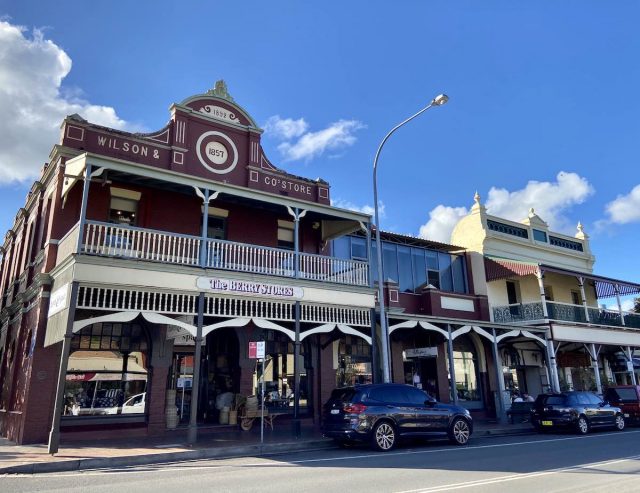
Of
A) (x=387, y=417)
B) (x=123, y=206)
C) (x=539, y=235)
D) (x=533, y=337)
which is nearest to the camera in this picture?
(x=387, y=417)

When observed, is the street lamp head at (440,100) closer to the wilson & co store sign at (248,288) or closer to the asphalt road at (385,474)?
the wilson & co store sign at (248,288)

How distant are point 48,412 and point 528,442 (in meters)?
12.5

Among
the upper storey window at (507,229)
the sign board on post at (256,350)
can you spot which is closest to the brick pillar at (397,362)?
the sign board on post at (256,350)

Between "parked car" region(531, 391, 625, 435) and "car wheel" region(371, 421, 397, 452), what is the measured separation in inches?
301

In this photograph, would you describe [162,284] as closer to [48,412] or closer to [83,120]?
[48,412]

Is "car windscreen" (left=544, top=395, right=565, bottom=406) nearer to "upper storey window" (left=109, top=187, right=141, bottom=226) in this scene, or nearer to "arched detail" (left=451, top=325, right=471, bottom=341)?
"arched detail" (left=451, top=325, right=471, bottom=341)

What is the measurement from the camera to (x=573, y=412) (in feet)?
55.8

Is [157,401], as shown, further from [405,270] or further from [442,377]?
[405,270]

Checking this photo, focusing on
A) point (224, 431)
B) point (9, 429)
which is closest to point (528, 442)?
point (224, 431)

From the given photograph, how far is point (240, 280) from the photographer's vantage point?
14422mm

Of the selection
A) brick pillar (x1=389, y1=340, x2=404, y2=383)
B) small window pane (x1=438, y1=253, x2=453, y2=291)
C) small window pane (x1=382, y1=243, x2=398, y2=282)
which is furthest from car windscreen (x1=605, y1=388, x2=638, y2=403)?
small window pane (x1=382, y1=243, x2=398, y2=282)

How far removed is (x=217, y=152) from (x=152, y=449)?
32.7 feet

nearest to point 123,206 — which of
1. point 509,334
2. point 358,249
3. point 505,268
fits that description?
point 358,249

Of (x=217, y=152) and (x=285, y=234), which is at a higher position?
(x=217, y=152)
